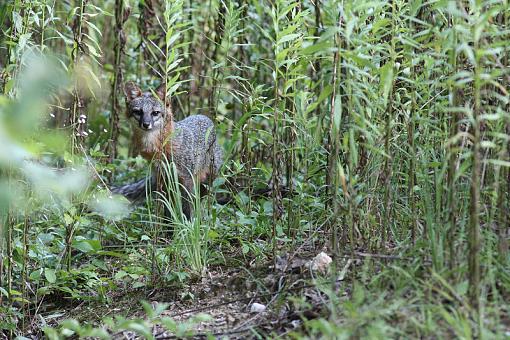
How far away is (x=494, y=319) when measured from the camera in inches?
119

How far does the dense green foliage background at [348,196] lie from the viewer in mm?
3139

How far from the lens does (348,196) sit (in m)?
3.64

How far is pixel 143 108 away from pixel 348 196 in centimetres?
343

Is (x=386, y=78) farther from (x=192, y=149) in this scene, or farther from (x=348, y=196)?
(x=192, y=149)

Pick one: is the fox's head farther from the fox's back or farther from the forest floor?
the forest floor

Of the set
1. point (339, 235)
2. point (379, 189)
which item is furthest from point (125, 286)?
point (379, 189)

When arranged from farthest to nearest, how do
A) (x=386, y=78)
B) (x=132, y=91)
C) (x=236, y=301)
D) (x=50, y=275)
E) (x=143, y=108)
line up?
(x=132, y=91) < (x=143, y=108) < (x=50, y=275) < (x=236, y=301) < (x=386, y=78)

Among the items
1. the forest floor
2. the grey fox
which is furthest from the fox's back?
the forest floor

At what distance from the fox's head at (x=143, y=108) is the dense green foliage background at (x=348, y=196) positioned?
0.44m

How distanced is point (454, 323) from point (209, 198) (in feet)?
→ 8.92

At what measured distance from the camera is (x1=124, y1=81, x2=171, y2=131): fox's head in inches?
260

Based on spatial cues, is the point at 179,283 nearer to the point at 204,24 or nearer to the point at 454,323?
the point at 454,323

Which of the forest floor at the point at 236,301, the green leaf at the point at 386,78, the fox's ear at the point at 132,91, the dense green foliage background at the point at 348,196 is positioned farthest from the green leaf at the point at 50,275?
the fox's ear at the point at 132,91

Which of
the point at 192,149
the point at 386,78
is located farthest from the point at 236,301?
the point at 192,149
